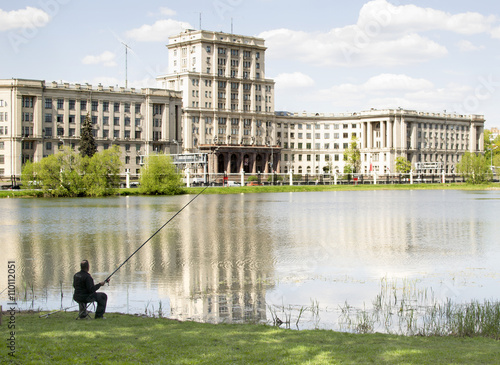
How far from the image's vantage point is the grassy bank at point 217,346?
12.7 metres

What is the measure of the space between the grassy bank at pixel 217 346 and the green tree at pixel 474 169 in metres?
139

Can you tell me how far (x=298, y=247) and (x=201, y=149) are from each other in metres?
151

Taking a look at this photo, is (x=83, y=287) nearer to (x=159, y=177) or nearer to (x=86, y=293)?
(x=86, y=293)

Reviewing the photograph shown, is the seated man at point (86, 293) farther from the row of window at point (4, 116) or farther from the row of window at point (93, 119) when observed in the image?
the row of window at point (93, 119)

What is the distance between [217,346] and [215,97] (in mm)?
182512

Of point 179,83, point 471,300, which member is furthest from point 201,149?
point 471,300

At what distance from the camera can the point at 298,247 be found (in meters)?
36.5

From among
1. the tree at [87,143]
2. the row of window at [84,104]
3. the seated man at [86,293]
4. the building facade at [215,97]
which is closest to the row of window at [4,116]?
the row of window at [84,104]

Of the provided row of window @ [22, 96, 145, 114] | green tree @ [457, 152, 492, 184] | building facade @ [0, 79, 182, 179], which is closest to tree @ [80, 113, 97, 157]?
building facade @ [0, 79, 182, 179]

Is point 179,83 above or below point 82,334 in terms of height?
above

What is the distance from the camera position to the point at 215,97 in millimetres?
193625

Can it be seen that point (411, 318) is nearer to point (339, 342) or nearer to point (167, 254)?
point (339, 342)

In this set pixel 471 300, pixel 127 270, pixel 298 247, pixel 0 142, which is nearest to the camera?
pixel 471 300

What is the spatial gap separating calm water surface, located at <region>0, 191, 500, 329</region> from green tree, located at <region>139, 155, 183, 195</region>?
5119 cm
